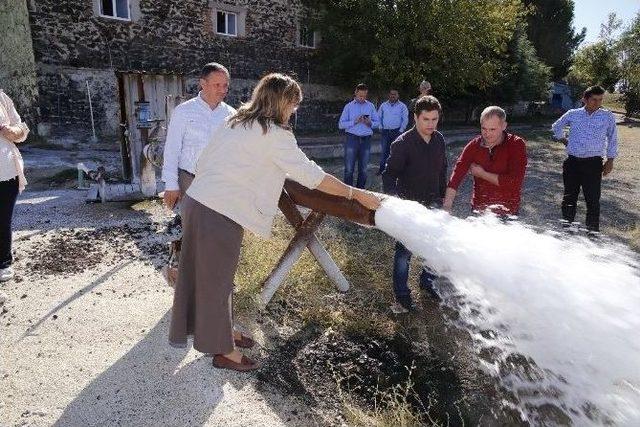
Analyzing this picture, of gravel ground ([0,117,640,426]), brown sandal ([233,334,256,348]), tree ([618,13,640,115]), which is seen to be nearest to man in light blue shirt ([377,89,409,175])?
gravel ground ([0,117,640,426])

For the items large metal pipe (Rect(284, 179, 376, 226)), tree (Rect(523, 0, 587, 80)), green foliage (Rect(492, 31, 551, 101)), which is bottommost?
large metal pipe (Rect(284, 179, 376, 226))

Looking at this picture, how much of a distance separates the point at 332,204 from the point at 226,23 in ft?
48.9

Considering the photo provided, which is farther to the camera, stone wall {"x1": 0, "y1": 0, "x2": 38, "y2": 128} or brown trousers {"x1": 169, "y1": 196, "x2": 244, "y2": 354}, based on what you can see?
stone wall {"x1": 0, "y1": 0, "x2": 38, "y2": 128}

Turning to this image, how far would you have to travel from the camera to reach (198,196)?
107 inches

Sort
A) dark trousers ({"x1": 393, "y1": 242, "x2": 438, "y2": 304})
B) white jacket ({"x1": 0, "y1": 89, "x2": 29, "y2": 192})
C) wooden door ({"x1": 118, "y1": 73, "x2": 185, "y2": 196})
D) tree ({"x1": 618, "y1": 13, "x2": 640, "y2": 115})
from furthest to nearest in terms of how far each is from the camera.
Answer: tree ({"x1": 618, "y1": 13, "x2": 640, "y2": 115}) → wooden door ({"x1": 118, "y1": 73, "x2": 185, "y2": 196}) → dark trousers ({"x1": 393, "y1": 242, "x2": 438, "y2": 304}) → white jacket ({"x1": 0, "y1": 89, "x2": 29, "y2": 192})

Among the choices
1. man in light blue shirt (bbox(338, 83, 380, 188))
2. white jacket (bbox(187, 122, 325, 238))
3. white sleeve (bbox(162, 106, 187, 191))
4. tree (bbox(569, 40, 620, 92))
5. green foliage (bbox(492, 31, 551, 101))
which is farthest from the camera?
tree (bbox(569, 40, 620, 92))

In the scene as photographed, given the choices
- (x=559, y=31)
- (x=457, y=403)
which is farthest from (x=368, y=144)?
(x=559, y=31)

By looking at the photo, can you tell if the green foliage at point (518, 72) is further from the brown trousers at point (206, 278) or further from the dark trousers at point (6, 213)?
the brown trousers at point (206, 278)

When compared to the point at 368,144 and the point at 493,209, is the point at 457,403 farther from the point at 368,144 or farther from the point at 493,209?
the point at 368,144

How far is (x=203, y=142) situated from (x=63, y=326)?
190 cm

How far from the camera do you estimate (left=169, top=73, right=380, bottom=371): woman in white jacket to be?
2.68 metres

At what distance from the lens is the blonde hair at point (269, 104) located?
Result: 2.70 m

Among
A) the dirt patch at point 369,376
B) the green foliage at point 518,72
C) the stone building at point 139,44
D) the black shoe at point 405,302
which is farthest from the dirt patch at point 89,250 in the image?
the green foliage at point 518,72

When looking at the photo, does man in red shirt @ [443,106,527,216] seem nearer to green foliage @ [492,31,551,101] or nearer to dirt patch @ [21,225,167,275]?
dirt patch @ [21,225,167,275]
